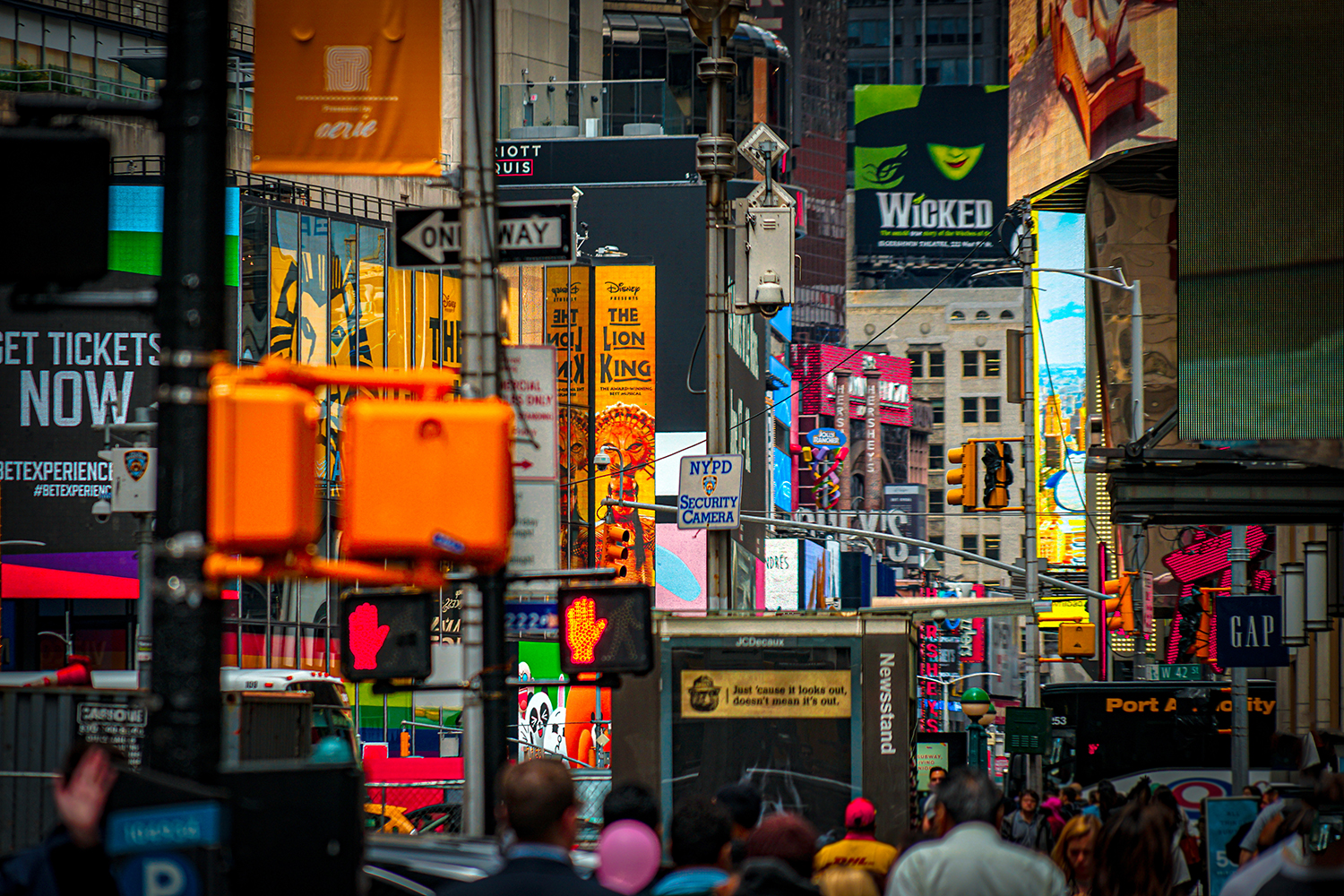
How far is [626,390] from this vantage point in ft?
213

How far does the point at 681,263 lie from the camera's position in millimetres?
66375

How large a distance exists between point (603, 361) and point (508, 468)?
58.8 metres

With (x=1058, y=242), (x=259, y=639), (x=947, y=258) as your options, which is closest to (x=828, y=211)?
(x=947, y=258)

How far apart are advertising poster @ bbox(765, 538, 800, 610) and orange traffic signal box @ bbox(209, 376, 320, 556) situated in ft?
336

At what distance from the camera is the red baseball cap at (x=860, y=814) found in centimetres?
984

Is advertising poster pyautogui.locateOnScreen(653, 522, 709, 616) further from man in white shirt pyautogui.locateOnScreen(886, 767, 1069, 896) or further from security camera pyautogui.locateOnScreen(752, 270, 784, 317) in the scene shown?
man in white shirt pyautogui.locateOnScreen(886, 767, 1069, 896)

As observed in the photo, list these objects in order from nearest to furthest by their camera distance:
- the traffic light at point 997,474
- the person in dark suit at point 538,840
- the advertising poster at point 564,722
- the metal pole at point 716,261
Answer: the person in dark suit at point 538,840, the metal pole at point 716,261, the traffic light at point 997,474, the advertising poster at point 564,722

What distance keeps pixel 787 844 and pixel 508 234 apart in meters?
4.46

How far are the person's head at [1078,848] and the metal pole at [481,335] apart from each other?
14.5 ft

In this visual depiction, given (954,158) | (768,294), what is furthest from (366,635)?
(954,158)

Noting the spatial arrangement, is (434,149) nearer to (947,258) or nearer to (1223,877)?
(1223,877)

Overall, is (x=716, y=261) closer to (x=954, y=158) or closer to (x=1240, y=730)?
(x=1240, y=730)

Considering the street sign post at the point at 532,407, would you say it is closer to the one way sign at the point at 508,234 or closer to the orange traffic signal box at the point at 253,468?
the one way sign at the point at 508,234

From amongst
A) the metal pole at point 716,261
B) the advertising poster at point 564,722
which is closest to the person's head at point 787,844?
the metal pole at point 716,261
